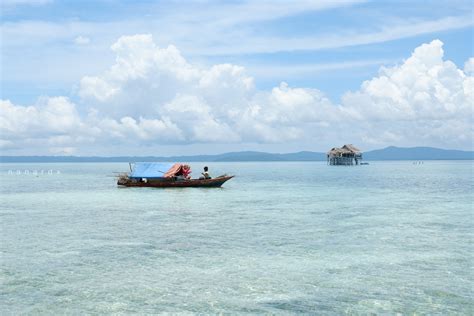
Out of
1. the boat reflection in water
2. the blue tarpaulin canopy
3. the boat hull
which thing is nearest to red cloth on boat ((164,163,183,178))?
the boat reflection in water

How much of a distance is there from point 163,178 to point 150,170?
366 cm

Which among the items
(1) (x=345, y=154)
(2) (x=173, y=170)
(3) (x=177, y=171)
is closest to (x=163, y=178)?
(2) (x=173, y=170)

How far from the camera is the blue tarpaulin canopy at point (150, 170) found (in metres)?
63.4

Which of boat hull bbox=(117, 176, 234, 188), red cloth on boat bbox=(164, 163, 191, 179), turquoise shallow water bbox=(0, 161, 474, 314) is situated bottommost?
turquoise shallow water bbox=(0, 161, 474, 314)

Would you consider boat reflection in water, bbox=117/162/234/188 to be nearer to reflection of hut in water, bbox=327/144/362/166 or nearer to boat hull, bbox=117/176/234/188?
boat hull, bbox=117/176/234/188

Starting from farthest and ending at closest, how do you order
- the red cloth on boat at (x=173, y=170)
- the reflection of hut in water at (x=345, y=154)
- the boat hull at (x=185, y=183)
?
the reflection of hut in water at (x=345, y=154)
the red cloth on boat at (x=173, y=170)
the boat hull at (x=185, y=183)

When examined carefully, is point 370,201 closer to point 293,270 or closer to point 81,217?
point 81,217

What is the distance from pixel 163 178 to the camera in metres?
61.9

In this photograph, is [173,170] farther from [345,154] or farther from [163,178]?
[345,154]

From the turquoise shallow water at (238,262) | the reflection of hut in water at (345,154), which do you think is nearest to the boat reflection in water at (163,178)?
the turquoise shallow water at (238,262)

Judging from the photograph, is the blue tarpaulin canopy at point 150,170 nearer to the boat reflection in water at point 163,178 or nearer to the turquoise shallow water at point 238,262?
the boat reflection in water at point 163,178

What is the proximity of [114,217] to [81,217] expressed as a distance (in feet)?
7.94

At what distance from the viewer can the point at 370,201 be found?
46719 millimetres

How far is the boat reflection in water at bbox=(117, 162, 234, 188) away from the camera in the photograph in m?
60.6
